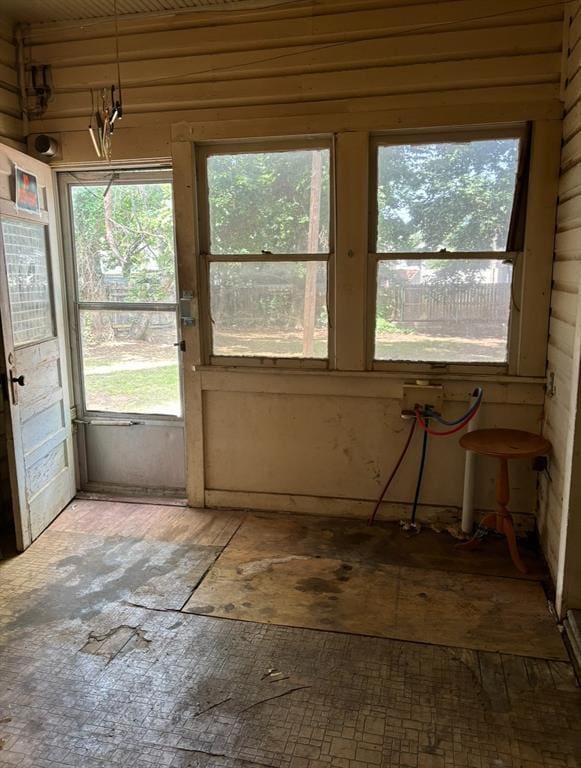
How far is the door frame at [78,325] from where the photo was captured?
12.0 ft

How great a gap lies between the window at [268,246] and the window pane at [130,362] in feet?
1.51

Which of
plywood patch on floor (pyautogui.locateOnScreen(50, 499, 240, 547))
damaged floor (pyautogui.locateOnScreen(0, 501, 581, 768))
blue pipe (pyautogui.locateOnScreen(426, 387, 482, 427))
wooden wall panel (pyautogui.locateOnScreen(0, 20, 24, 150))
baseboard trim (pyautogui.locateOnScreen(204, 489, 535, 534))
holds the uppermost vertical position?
wooden wall panel (pyautogui.locateOnScreen(0, 20, 24, 150))

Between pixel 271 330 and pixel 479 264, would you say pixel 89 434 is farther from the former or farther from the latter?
pixel 479 264

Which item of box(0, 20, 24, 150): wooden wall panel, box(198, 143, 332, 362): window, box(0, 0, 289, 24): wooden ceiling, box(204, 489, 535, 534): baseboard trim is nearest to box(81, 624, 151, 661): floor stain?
box(204, 489, 535, 534): baseboard trim

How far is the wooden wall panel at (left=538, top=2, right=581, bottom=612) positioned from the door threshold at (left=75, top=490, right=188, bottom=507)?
2.28 metres

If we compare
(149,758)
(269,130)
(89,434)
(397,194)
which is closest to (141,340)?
(89,434)

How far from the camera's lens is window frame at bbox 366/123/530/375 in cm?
307

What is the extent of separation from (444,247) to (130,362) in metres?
2.17

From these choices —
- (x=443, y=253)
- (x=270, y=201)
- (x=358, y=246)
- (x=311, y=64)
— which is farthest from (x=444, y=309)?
(x=311, y=64)

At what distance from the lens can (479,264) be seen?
3207 mm

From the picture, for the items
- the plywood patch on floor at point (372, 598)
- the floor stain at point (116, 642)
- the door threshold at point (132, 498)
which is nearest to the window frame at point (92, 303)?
the door threshold at point (132, 498)

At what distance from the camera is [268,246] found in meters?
3.46

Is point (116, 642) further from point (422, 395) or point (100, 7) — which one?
point (100, 7)

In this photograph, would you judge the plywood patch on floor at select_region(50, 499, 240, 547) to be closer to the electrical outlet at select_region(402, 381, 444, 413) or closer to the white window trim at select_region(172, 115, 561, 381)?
the white window trim at select_region(172, 115, 561, 381)
